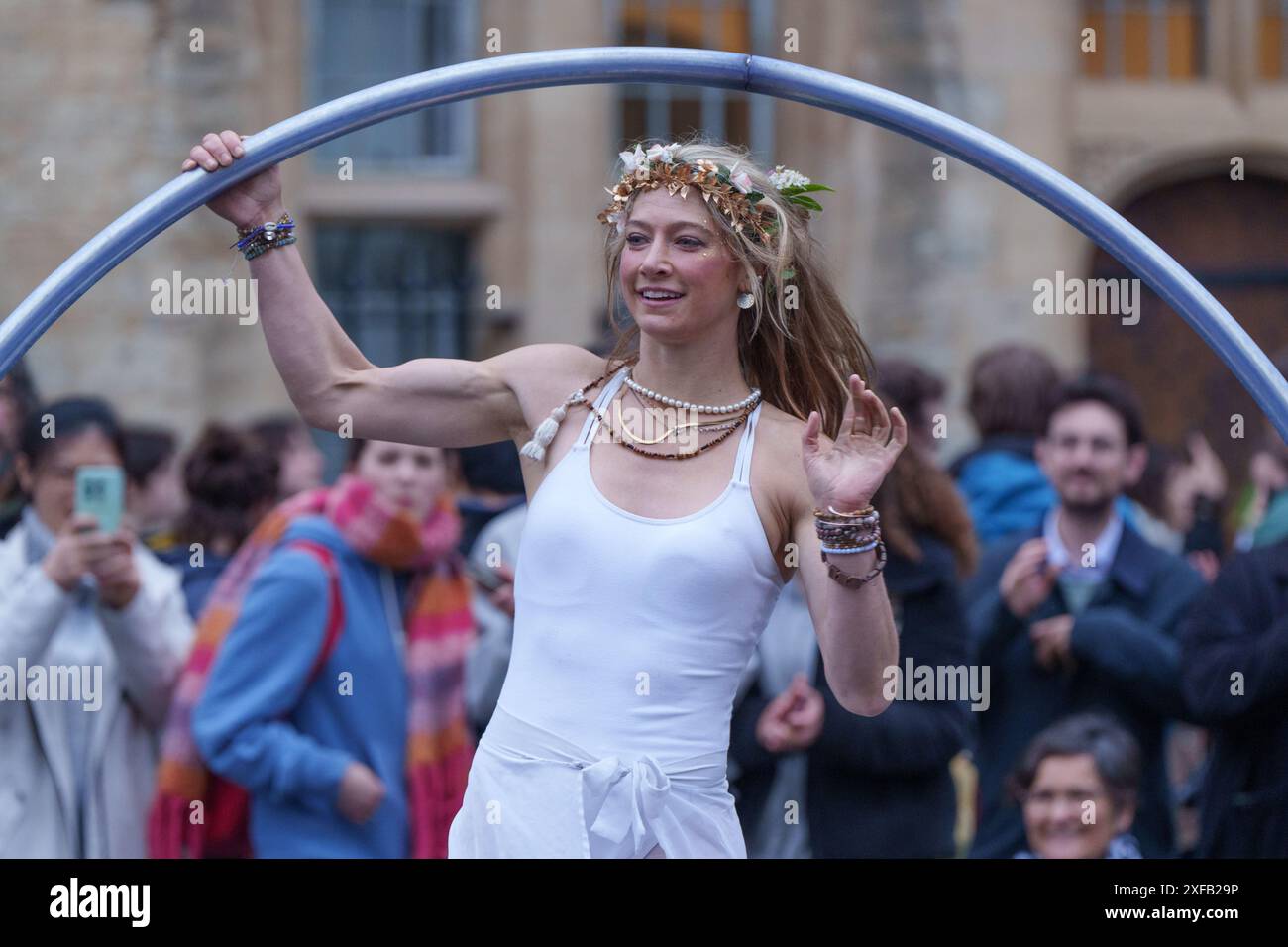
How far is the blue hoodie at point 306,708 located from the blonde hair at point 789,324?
1.96 m

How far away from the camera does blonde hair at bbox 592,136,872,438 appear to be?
3781 mm

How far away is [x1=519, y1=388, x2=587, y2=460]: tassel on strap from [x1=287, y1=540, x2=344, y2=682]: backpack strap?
6.53 ft

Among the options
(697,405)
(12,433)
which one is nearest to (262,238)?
(697,405)

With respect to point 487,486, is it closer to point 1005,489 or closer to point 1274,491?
point 1005,489

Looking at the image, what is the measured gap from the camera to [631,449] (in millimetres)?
3674

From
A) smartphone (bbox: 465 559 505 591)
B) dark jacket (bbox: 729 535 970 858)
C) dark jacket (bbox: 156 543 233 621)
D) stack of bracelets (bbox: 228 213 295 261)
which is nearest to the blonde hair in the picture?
stack of bracelets (bbox: 228 213 295 261)

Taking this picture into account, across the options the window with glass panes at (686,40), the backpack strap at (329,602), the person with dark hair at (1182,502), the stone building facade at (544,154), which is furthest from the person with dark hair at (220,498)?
the window with glass panes at (686,40)

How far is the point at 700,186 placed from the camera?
370 centimetres

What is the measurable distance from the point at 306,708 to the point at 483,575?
688 mm

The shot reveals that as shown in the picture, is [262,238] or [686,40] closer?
[262,238]

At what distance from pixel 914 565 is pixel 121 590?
2.25m
